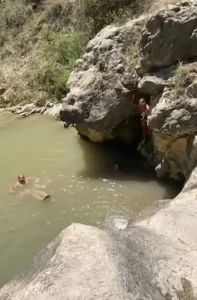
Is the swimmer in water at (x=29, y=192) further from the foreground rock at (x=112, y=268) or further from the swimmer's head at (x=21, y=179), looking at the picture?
the foreground rock at (x=112, y=268)

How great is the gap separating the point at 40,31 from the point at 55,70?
3776 millimetres

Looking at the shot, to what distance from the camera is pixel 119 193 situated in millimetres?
9945

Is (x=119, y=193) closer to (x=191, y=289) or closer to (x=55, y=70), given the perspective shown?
(x=191, y=289)

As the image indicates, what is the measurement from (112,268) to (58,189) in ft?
19.1

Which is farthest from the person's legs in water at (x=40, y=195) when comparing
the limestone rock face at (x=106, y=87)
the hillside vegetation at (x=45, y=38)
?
the hillside vegetation at (x=45, y=38)

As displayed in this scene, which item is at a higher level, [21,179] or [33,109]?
[21,179]

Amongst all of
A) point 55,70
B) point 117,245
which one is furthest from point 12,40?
point 117,245

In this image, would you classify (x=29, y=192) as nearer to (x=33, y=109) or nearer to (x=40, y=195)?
(x=40, y=195)

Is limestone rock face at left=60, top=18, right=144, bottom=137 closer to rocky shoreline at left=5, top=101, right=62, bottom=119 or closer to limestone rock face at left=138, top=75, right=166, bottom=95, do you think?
limestone rock face at left=138, top=75, right=166, bottom=95

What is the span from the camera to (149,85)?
997cm

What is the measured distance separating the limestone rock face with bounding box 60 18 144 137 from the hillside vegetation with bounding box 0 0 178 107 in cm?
297

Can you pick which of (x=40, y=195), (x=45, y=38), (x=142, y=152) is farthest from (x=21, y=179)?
(x=45, y=38)

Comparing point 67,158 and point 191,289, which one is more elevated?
point 191,289

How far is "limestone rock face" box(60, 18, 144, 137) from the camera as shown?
10781 mm
